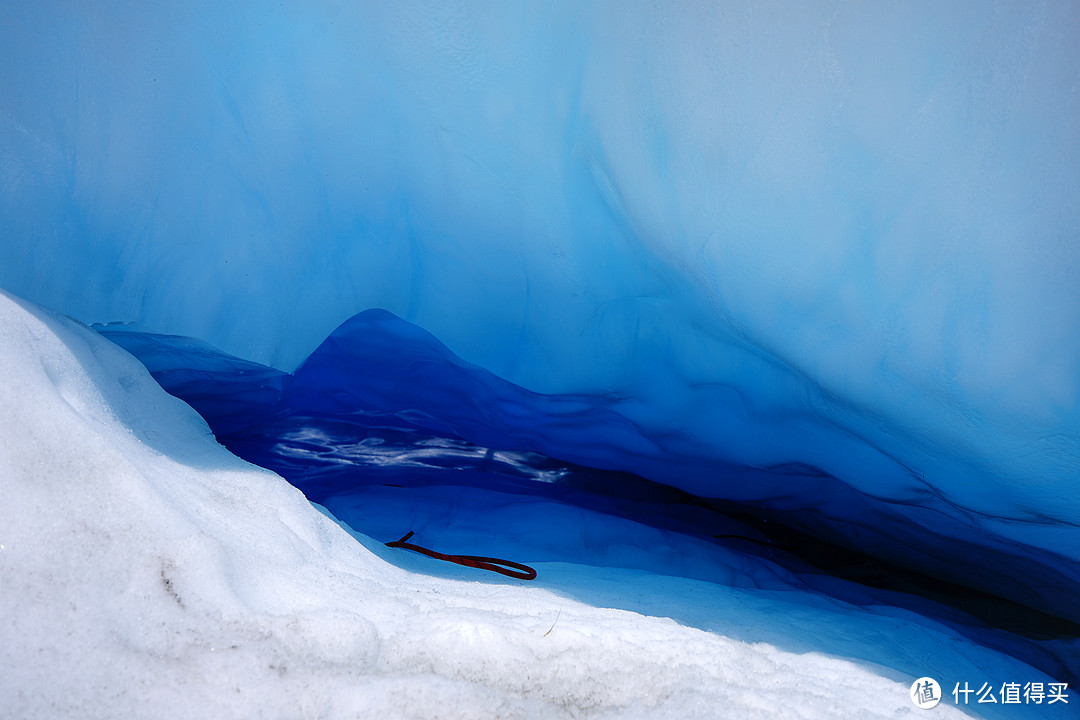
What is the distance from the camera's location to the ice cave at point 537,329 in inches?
35.5

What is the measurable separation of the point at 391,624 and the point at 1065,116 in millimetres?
1509

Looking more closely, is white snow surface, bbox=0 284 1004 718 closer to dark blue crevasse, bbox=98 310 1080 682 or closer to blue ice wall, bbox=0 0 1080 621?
blue ice wall, bbox=0 0 1080 621

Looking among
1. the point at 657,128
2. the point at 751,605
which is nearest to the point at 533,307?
the point at 657,128

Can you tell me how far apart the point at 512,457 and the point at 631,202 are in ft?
5.48

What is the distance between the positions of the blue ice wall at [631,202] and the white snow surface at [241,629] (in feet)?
2.18

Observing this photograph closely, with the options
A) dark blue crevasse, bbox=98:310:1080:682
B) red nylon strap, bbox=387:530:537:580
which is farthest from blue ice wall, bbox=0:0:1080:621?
red nylon strap, bbox=387:530:537:580

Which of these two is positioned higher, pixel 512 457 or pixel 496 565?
pixel 512 457

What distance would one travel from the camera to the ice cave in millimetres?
902

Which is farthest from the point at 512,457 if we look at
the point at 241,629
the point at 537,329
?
the point at 241,629

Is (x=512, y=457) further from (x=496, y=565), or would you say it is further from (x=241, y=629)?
(x=241, y=629)

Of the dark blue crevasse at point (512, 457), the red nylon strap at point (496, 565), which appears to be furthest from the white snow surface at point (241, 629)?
the dark blue crevasse at point (512, 457)

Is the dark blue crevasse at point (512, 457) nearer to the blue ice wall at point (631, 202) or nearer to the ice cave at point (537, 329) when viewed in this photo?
the ice cave at point (537, 329)

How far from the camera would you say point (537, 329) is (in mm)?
2080

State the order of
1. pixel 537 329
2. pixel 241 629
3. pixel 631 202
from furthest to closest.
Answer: pixel 537 329 < pixel 631 202 < pixel 241 629
